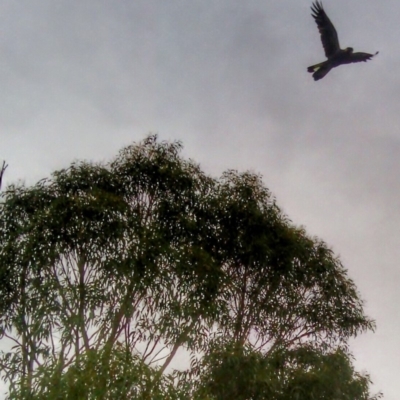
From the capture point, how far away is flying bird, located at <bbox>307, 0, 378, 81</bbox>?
11.1m

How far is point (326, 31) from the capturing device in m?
12.0

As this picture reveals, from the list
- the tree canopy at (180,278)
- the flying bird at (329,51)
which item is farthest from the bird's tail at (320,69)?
the tree canopy at (180,278)

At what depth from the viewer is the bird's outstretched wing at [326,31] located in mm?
11617

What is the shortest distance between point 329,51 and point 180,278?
15.2 m

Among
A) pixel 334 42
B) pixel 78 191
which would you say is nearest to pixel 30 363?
pixel 78 191

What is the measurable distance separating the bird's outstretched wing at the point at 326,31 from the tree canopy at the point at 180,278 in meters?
9.46

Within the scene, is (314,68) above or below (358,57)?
below

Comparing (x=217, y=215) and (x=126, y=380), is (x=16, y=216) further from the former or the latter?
(x=126, y=380)

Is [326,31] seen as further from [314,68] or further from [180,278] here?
[180,278]

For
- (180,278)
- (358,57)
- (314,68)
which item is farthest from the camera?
(180,278)

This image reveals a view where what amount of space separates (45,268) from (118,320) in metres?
3.28

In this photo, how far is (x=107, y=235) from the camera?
82.2ft

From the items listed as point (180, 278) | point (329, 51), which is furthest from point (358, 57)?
point (180, 278)

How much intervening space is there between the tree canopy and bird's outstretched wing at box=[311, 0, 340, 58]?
9.46m
